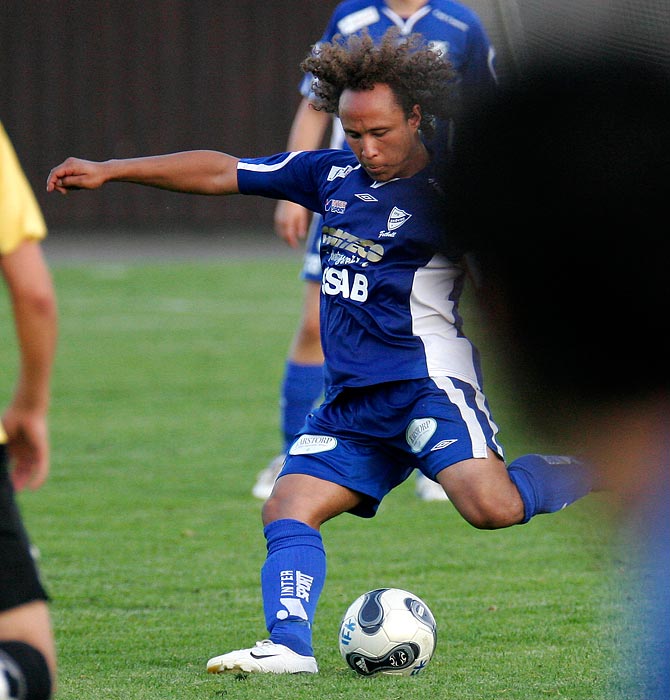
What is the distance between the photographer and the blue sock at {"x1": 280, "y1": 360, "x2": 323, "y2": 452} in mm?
5457

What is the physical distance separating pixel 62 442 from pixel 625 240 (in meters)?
5.92

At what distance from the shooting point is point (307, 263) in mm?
5402

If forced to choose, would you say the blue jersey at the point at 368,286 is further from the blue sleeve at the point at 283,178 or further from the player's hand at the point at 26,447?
the player's hand at the point at 26,447

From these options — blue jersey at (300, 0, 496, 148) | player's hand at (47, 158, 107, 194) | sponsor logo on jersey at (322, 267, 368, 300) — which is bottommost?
sponsor logo on jersey at (322, 267, 368, 300)

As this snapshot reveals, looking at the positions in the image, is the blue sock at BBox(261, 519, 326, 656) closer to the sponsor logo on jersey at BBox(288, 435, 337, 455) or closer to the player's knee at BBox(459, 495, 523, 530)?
the sponsor logo on jersey at BBox(288, 435, 337, 455)

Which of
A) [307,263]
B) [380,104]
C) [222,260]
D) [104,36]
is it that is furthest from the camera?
[104,36]

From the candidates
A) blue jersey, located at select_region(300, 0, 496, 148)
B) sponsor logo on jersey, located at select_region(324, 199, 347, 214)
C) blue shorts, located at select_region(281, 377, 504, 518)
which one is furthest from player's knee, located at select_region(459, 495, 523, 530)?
blue jersey, located at select_region(300, 0, 496, 148)

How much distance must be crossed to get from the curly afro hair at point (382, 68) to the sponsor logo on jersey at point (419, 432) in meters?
0.73

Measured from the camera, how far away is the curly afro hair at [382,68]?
311cm

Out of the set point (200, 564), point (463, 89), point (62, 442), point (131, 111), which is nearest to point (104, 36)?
point (131, 111)

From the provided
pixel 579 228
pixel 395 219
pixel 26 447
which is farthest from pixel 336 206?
pixel 579 228

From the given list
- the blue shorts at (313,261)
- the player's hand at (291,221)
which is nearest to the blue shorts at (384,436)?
the player's hand at (291,221)

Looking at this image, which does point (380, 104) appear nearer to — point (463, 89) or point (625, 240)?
point (463, 89)

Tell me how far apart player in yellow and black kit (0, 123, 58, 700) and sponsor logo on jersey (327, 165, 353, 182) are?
144 cm
